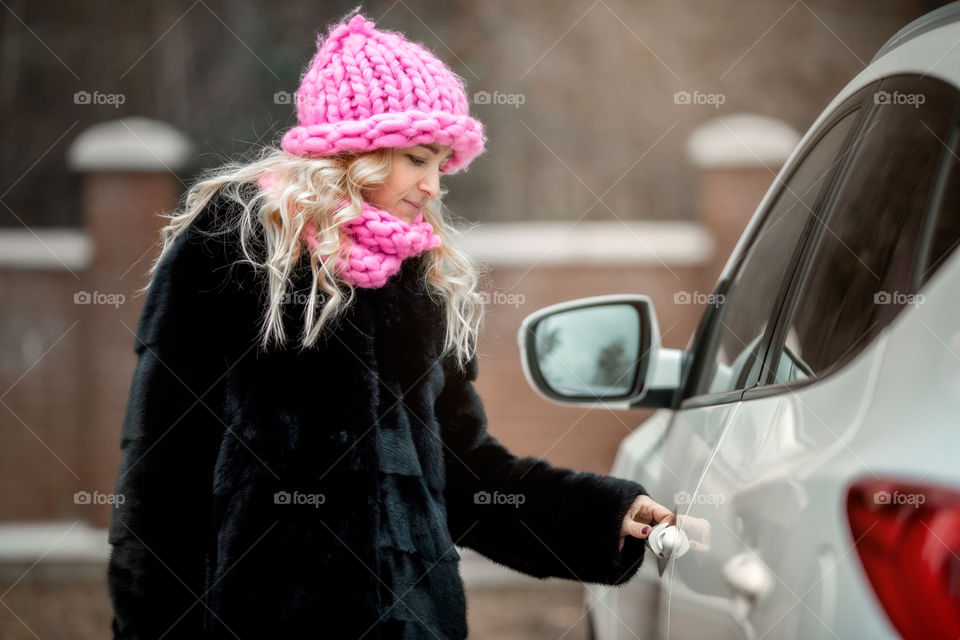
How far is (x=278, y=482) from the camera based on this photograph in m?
1.52

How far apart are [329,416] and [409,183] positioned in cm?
43

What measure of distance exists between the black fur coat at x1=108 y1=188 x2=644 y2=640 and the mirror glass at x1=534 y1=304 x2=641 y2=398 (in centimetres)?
25

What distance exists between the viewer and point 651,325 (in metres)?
1.87

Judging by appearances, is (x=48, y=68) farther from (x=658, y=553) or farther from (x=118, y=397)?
(x=658, y=553)

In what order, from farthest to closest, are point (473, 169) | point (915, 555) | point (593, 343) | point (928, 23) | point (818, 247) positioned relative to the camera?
1. point (473, 169)
2. point (593, 343)
3. point (818, 247)
4. point (928, 23)
5. point (915, 555)

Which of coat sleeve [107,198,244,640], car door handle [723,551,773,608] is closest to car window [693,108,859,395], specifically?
car door handle [723,551,773,608]

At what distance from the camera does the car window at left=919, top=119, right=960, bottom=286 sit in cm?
91

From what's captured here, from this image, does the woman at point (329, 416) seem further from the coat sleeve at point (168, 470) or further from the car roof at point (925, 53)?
the car roof at point (925, 53)

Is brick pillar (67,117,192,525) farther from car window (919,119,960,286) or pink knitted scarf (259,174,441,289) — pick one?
car window (919,119,960,286)

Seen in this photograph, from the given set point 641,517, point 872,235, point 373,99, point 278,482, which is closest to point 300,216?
point 373,99

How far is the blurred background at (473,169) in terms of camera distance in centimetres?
563

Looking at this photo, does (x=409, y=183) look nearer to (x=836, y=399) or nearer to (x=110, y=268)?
(x=836, y=399)

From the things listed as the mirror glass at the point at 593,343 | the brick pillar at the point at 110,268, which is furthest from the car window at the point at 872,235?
the brick pillar at the point at 110,268

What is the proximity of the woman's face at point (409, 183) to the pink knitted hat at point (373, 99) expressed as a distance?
3 cm
